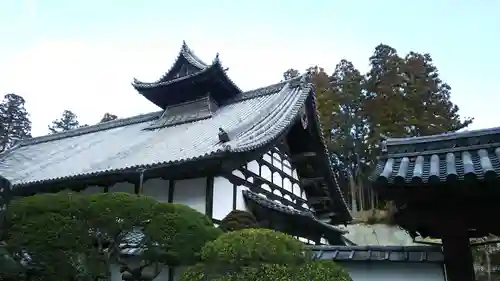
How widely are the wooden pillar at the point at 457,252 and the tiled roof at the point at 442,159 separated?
70cm

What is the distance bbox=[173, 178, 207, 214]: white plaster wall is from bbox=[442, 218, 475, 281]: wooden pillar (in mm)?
6165

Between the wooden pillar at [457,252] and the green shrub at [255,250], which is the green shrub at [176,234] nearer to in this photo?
the green shrub at [255,250]

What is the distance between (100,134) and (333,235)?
40.7ft

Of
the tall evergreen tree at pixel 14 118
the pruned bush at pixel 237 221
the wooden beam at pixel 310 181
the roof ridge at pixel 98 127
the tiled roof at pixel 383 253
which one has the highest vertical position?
the tall evergreen tree at pixel 14 118

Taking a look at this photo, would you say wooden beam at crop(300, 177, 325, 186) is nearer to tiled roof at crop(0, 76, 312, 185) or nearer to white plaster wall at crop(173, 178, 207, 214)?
tiled roof at crop(0, 76, 312, 185)

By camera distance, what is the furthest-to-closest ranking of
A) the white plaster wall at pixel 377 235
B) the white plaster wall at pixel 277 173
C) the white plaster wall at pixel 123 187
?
1. the white plaster wall at pixel 377 235
2. the white plaster wall at pixel 277 173
3. the white plaster wall at pixel 123 187

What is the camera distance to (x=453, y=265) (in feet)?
16.1

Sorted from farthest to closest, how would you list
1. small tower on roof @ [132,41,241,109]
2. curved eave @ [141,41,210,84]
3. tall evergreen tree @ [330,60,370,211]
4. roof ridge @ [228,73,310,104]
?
tall evergreen tree @ [330,60,370,211] < curved eave @ [141,41,210,84] < roof ridge @ [228,73,310,104] < small tower on roof @ [132,41,241,109]

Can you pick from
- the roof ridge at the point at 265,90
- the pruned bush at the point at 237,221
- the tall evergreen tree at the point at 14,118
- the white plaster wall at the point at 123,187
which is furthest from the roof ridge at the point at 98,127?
the tall evergreen tree at the point at 14,118

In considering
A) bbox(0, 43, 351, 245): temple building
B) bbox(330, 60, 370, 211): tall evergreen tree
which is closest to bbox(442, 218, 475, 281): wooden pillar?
bbox(0, 43, 351, 245): temple building

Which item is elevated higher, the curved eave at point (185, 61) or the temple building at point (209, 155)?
the curved eave at point (185, 61)

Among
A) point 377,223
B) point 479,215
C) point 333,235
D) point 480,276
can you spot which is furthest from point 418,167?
point 377,223

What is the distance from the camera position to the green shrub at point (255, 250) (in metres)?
5.06

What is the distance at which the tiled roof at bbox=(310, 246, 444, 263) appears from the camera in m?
5.46
